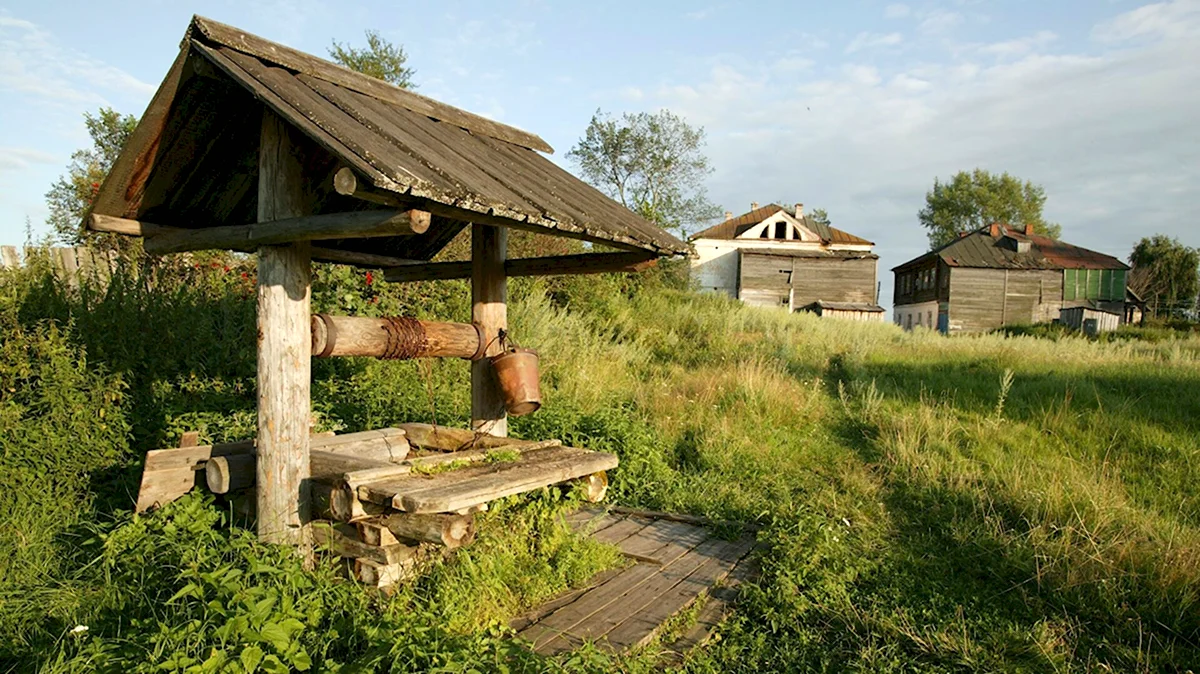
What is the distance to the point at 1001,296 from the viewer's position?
4144 centimetres

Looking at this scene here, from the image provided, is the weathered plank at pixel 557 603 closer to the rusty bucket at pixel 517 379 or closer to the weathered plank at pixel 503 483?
the weathered plank at pixel 503 483

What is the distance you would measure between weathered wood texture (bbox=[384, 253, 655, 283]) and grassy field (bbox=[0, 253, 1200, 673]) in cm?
169

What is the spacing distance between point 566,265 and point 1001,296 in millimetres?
43314

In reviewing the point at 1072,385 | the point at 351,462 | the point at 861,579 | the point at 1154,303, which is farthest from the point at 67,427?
the point at 1154,303

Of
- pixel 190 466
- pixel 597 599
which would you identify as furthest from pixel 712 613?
pixel 190 466

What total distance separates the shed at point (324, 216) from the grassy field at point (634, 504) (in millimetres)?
407

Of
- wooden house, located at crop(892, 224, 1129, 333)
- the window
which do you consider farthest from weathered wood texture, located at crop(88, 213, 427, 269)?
the window

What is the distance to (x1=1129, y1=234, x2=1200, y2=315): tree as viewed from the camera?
4372 cm

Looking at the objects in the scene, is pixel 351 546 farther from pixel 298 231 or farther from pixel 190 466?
pixel 298 231

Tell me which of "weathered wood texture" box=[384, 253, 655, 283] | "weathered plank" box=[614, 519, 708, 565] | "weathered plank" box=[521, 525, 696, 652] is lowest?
"weathered plank" box=[614, 519, 708, 565]

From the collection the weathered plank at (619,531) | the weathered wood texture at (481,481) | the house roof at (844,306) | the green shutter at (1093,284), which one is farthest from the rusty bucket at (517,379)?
the green shutter at (1093,284)

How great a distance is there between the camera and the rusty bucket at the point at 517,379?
5.04 metres

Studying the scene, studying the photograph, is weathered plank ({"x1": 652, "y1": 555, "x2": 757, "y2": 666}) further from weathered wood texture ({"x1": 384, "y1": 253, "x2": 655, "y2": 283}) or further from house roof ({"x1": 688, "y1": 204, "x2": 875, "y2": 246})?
house roof ({"x1": 688, "y1": 204, "x2": 875, "y2": 246})

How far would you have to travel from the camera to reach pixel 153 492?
4.26 metres
